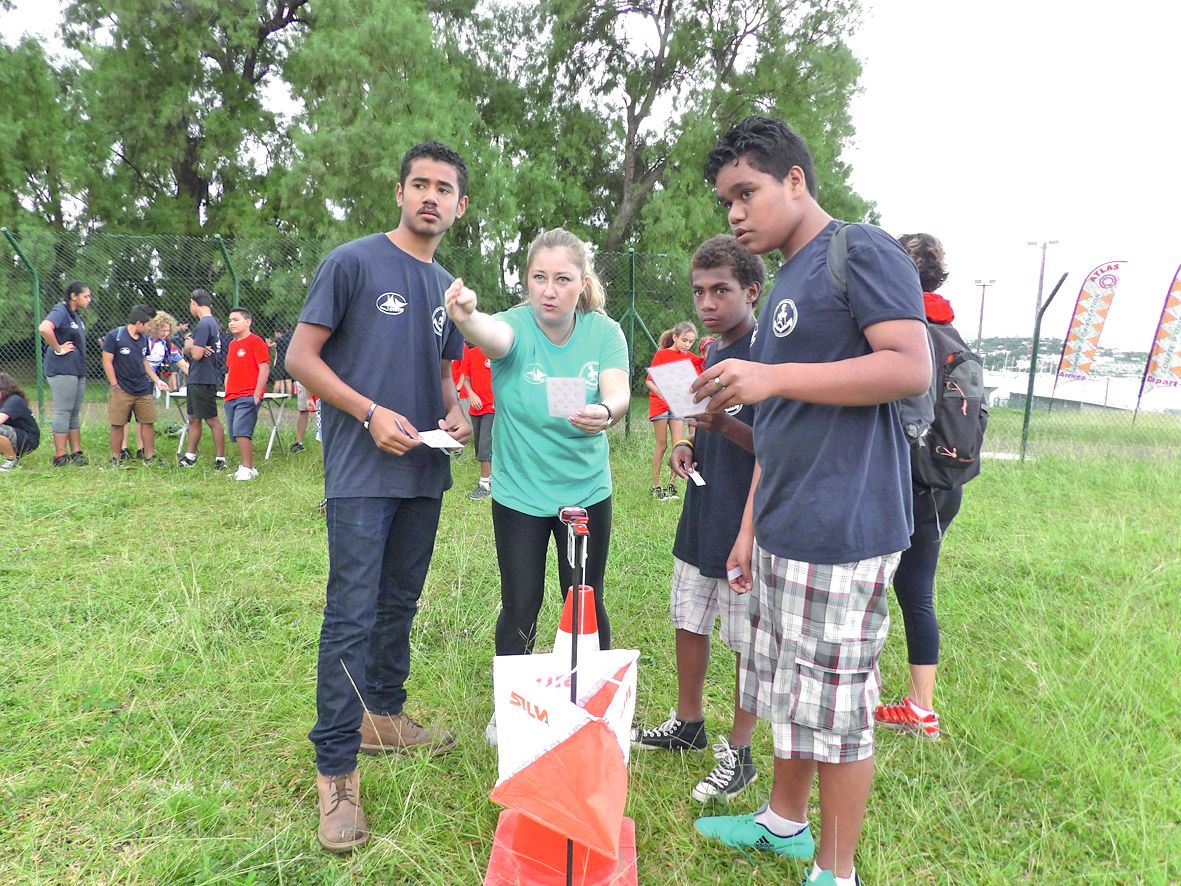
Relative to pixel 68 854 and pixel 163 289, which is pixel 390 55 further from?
pixel 68 854

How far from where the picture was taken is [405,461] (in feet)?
7.18

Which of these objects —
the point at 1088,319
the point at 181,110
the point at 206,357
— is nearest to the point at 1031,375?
the point at 1088,319

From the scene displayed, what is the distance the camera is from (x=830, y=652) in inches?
65.9

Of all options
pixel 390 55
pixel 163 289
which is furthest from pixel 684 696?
pixel 390 55

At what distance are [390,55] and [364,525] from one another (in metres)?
14.5

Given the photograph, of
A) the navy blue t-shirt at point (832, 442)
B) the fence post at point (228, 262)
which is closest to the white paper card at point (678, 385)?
the navy blue t-shirt at point (832, 442)

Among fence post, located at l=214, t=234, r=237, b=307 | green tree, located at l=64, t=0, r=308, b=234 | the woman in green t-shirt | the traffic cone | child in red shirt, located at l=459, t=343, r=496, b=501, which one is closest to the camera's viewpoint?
the traffic cone

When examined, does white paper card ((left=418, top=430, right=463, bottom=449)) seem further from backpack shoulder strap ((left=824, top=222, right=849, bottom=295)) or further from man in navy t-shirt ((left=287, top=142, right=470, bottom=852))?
backpack shoulder strap ((left=824, top=222, right=849, bottom=295))

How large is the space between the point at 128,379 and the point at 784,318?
26.4 feet

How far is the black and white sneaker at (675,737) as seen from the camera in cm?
255

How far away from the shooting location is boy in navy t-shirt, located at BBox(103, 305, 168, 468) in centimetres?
755

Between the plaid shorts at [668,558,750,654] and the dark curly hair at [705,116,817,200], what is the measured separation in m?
Result: 1.29

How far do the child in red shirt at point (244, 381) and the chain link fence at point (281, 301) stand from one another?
282cm

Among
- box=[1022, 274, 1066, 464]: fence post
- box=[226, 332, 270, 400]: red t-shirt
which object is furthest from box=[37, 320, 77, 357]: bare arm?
box=[1022, 274, 1066, 464]: fence post
